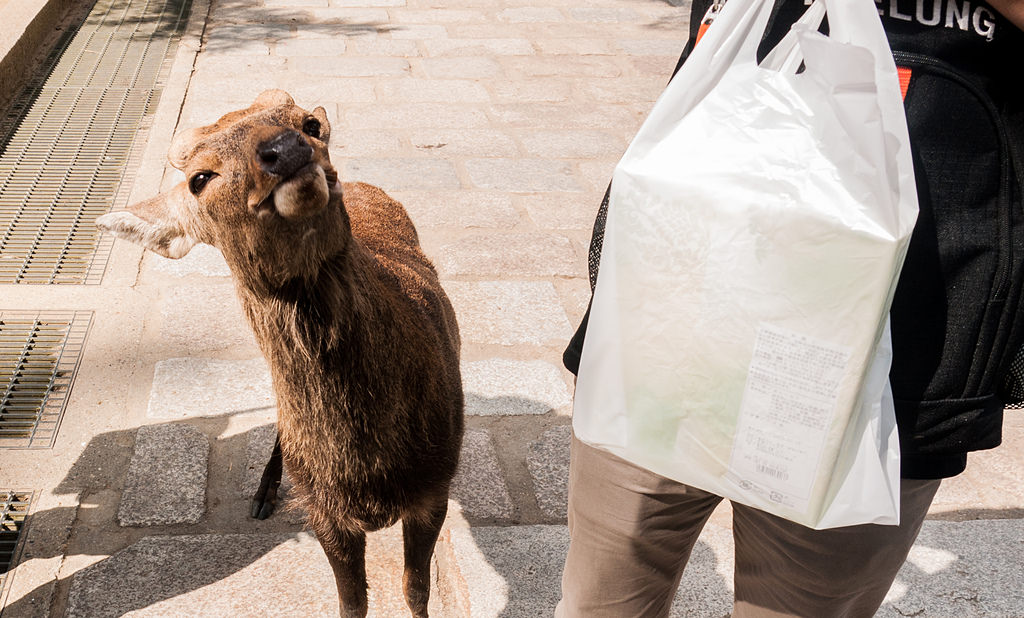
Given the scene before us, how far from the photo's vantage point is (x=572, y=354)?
5.93 feet

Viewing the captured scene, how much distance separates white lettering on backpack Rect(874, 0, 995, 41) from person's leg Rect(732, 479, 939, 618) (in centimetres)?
75

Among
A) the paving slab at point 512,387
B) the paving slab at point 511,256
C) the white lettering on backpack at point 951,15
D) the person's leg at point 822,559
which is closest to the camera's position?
the white lettering on backpack at point 951,15

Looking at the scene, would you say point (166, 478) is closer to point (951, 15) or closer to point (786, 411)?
point (786, 411)

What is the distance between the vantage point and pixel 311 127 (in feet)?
7.45

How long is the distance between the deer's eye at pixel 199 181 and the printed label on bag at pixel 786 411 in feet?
4.38

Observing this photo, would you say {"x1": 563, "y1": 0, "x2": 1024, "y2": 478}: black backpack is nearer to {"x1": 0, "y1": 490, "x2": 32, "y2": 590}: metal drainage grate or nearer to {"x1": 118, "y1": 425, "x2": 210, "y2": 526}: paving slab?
{"x1": 118, "y1": 425, "x2": 210, "y2": 526}: paving slab

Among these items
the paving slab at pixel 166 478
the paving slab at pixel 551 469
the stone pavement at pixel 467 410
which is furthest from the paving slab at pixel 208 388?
the paving slab at pixel 551 469

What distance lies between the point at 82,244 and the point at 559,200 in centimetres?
299

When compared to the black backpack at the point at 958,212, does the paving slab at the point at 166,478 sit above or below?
below

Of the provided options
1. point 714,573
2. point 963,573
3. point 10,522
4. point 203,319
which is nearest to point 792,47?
point 714,573

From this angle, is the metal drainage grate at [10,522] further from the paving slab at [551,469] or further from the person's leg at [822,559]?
the person's leg at [822,559]

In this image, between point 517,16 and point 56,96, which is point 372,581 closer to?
point 56,96

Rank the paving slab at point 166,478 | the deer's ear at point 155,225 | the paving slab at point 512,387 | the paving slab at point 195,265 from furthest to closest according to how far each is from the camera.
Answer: the paving slab at point 195,265
the paving slab at point 512,387
the paving slab at point 166,478
the deer's ear at point 155,225

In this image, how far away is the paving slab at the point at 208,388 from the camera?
3.91 metres
